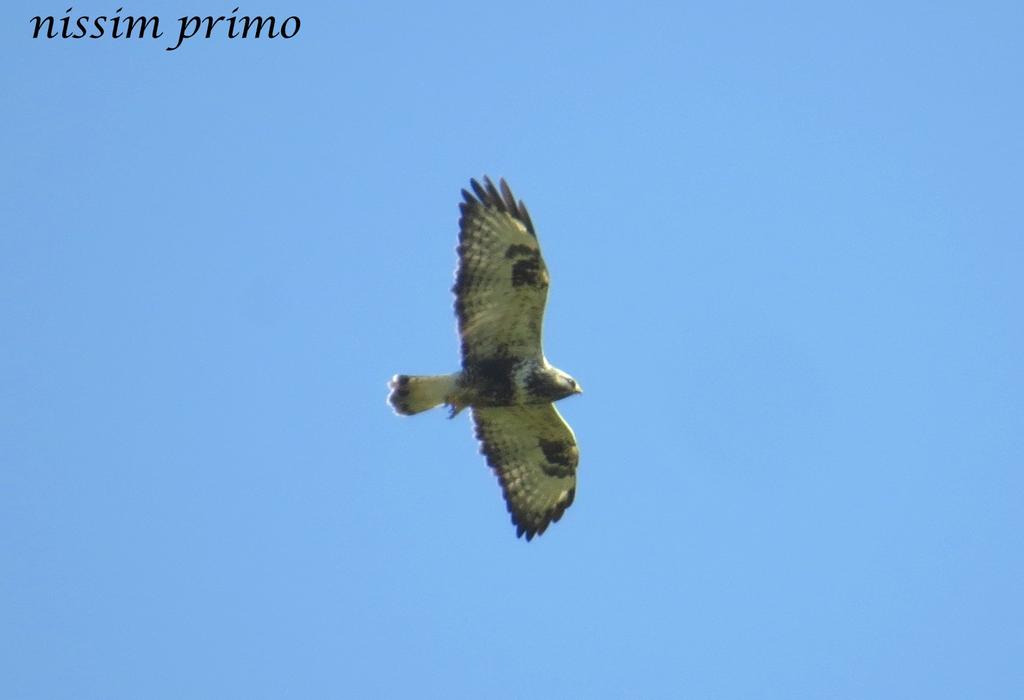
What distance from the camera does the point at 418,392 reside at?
11.7 m

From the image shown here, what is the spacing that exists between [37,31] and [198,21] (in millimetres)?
1617

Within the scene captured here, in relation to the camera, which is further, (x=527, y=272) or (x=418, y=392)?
(x=418, y=392)

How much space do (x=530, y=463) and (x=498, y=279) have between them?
78.1 inches

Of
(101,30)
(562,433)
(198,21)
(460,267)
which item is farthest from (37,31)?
(562,433)

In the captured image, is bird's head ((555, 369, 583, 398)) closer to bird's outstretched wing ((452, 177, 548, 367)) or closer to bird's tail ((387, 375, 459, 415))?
bird's outstretched wing ((452, 177, 548, 367))

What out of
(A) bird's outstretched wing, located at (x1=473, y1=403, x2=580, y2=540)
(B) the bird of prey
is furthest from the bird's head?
(A) bird's outstretched wing, located at (x1=473, y1=403, x2=580, y2=540)

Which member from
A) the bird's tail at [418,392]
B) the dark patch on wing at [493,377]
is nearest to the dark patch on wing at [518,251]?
the dark patch on wing at [493,377]

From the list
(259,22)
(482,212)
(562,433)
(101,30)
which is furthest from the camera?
(259,22)

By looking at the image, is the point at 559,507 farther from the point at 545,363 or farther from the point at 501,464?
the point at 545,363

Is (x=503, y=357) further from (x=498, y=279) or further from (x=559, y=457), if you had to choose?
(x=559, y=457)

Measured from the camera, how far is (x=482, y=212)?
11.3 metres

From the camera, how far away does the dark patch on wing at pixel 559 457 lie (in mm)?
12461

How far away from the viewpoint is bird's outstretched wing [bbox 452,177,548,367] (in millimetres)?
11242

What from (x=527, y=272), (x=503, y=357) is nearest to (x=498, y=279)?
(x=527, y=272)
